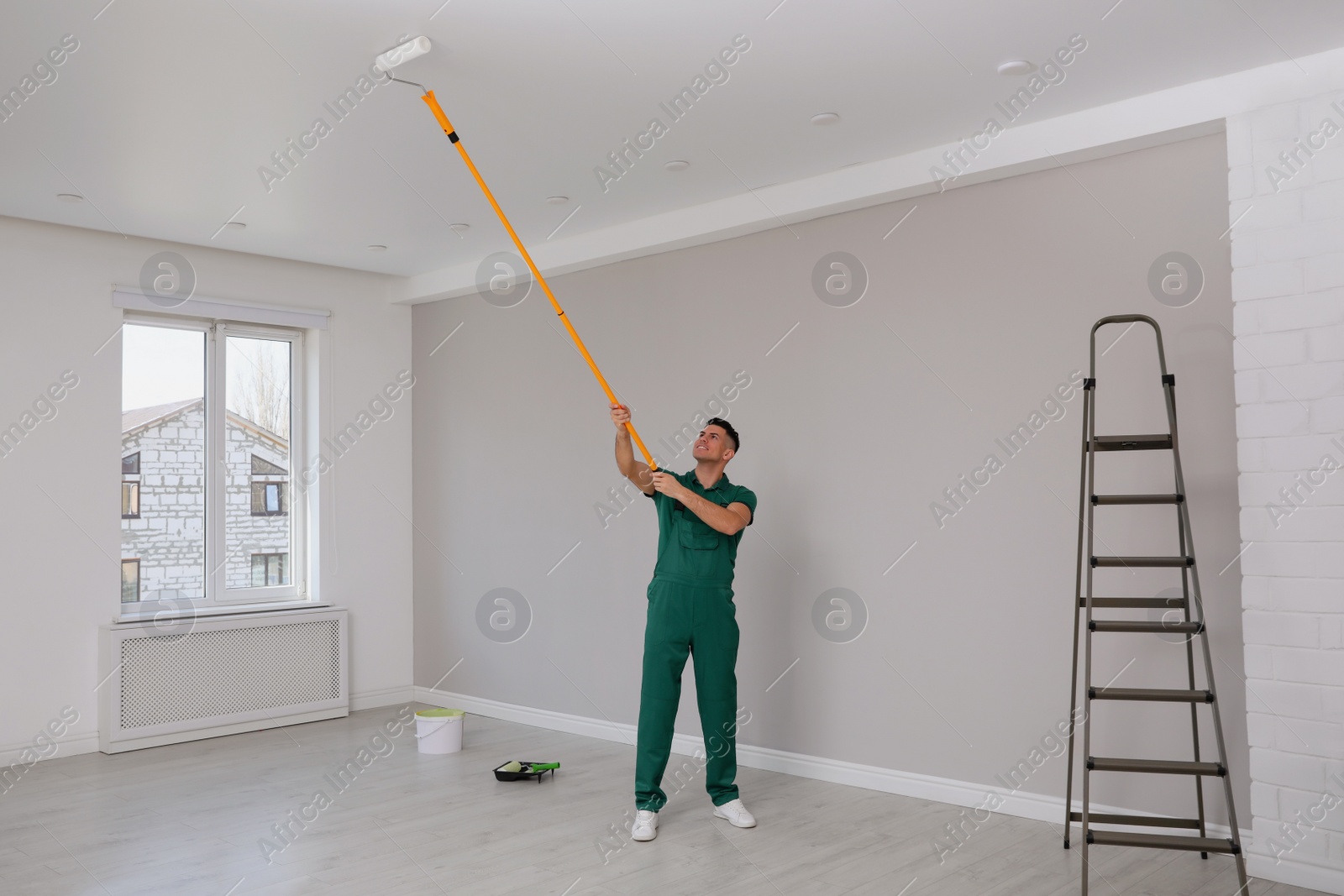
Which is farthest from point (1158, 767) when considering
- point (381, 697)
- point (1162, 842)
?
point (381, 697)

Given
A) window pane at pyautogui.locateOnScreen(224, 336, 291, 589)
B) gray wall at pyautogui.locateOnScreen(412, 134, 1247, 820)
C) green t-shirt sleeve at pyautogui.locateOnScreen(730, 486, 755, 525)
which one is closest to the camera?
gray wall at pyautogui.locateOnScreen(412, 134, 1247, 820)

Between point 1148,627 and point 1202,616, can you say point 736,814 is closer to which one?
point 1148,627

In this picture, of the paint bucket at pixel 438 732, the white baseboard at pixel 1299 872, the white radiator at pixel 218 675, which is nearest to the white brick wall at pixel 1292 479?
the white baseboard at pixel 1299 872

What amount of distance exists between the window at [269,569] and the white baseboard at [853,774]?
56.3 inches

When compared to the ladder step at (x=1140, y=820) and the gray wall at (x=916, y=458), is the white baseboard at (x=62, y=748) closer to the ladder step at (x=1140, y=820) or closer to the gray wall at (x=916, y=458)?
the gray wall at (x=916, y=458)

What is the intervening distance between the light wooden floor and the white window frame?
3.13 feet

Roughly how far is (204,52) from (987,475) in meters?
3.04

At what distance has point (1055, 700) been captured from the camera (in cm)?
363

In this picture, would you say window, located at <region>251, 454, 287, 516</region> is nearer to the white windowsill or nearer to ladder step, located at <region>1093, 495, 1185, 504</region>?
the white windowsill

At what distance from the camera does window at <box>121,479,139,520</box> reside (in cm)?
515

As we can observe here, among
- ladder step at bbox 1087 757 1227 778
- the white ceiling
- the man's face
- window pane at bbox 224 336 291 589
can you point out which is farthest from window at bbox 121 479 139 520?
ladder step at bbox 1087 757 1227 778

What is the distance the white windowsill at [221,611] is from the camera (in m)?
5.12

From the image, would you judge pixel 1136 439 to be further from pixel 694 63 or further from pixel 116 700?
pixel 116 700

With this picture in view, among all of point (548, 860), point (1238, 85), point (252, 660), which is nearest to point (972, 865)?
point (548, 860)
